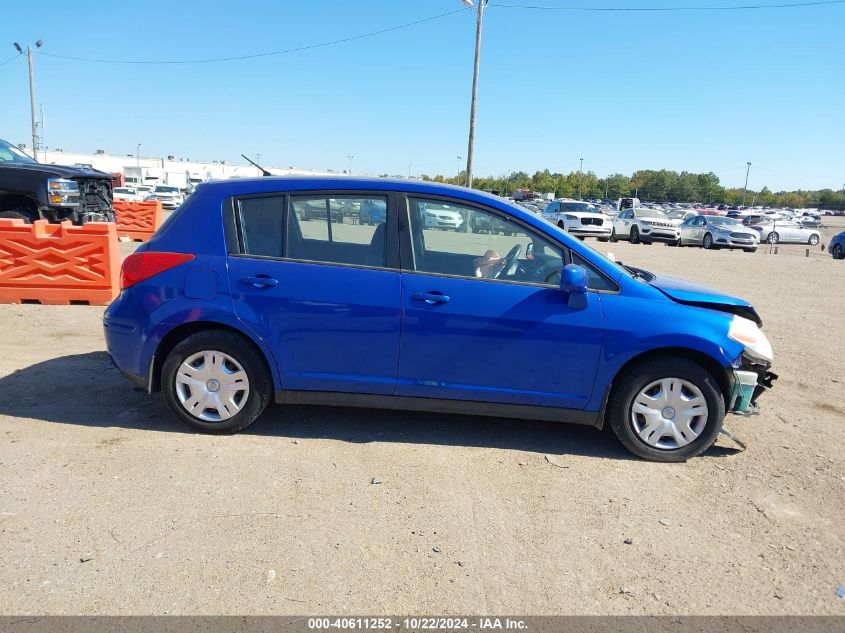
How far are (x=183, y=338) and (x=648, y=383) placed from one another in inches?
123

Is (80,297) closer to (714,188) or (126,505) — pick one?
(126,505)

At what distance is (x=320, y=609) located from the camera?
104 inches

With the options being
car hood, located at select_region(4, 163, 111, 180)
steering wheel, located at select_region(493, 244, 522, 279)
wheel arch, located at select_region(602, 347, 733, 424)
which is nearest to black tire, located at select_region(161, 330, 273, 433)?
steering wheel, located at select_region(493, 244, 522, 279)

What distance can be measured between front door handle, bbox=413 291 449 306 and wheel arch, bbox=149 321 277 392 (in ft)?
3.61

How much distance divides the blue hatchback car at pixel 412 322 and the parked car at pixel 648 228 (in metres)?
25.2

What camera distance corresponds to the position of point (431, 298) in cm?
407

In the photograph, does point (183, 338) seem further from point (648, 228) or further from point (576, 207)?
point (576, 207)

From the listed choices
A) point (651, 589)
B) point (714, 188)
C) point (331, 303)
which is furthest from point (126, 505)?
point (714, 188)

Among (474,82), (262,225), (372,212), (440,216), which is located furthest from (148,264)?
(474,82)

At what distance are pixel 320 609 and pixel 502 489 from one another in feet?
4.69

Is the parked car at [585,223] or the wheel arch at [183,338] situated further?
the parked car at [585,223]

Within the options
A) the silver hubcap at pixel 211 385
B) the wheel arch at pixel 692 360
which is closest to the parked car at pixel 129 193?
the silver hubcap at pixel 211 385

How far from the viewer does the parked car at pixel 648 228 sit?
28.1 metres

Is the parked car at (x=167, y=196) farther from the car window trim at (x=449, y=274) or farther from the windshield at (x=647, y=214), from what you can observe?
the car window trim at (x=449, y=274)
